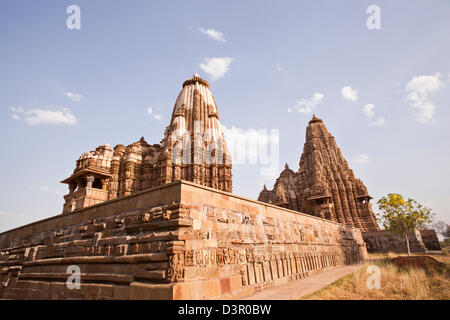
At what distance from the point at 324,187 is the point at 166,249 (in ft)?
125

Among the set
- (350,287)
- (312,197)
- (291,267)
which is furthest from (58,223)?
(312,197)

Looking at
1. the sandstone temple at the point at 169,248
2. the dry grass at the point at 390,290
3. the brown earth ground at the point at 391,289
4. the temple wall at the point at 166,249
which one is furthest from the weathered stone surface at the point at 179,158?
the dry grass at the point at 390,290

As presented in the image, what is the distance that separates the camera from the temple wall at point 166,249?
5.25 metres

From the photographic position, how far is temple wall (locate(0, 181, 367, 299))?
17.2 ft

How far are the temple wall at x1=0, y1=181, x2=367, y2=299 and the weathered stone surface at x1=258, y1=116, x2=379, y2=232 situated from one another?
102 feet

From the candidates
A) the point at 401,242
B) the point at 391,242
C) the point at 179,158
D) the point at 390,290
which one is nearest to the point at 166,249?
the point at 390,290

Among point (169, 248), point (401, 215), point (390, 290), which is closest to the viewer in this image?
point (169, 248)

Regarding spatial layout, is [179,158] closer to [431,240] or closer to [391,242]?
[391,242]

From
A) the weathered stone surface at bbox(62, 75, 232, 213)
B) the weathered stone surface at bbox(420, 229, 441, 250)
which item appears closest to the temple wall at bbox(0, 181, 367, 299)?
the weathered stone surface at bbox(62, 75, 232, 213)

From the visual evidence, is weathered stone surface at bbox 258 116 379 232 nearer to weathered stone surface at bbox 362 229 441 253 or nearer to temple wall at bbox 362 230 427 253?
temple wall at bbox 362 230 427 253

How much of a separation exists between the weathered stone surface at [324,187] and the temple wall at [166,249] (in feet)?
102

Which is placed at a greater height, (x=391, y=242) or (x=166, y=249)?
(x=391, y=242)

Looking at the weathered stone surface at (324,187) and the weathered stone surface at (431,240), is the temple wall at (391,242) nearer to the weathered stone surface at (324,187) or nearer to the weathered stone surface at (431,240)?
the weathered stone surface at (431,240)

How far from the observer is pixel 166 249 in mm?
5227
